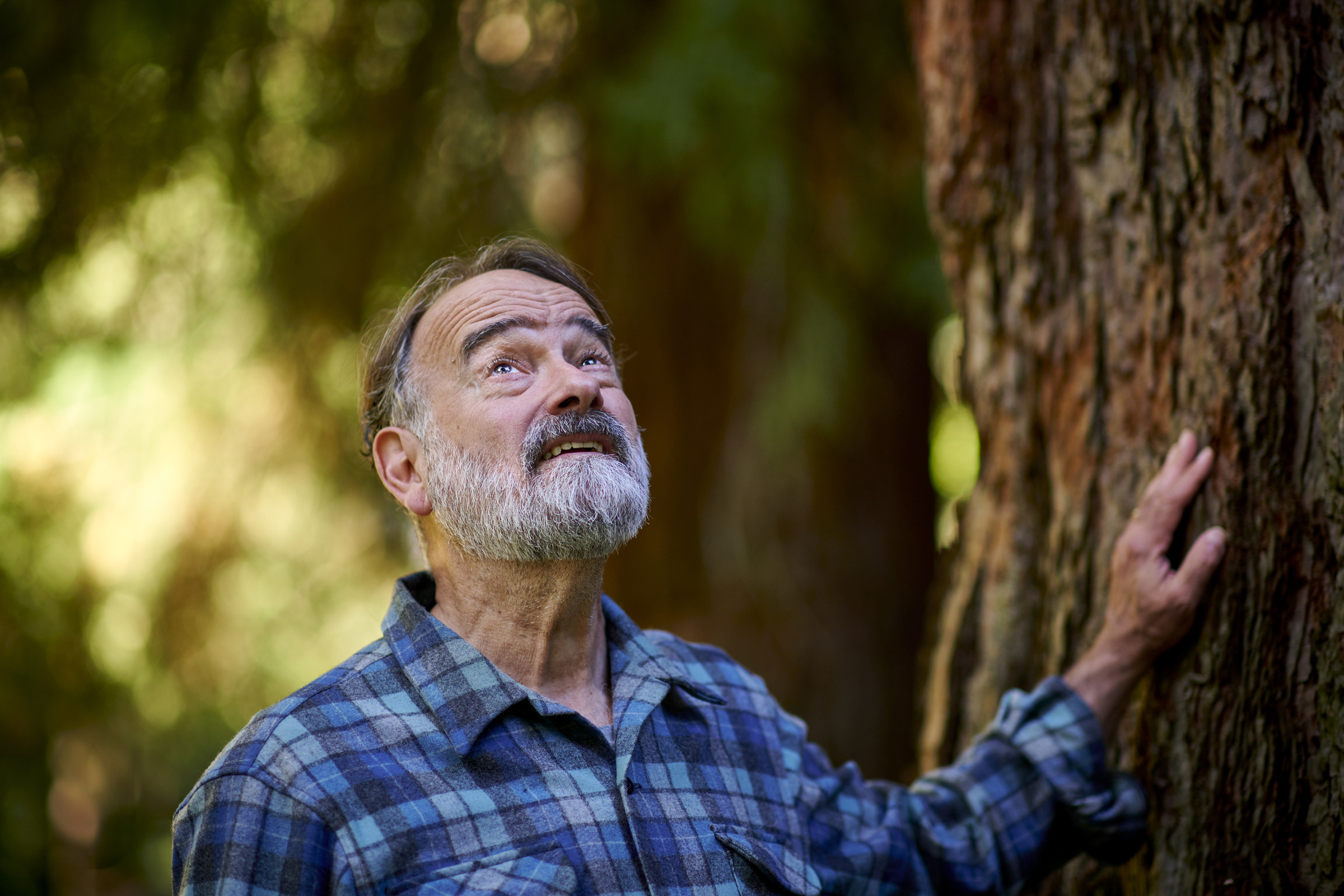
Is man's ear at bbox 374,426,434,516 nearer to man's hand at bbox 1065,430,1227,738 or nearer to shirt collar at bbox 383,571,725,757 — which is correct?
shirt collar at bbox 383,571,725,757

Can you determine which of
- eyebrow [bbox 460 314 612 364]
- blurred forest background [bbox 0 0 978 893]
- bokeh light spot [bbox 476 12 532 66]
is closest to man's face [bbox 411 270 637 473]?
eyebrow [bbox 460 314 612 364]

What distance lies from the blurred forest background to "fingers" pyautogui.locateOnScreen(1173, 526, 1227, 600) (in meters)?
2.16

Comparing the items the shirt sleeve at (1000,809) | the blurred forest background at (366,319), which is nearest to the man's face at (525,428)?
the shirt sleeve at (1000,809)

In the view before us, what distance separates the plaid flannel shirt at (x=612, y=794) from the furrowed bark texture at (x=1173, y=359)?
0.21 m

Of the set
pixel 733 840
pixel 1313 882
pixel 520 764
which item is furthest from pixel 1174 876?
pixel 520 764

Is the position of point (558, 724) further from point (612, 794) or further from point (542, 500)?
point (542, 500)

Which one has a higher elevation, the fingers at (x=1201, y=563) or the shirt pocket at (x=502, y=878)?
the fingers at (x=1201, y=563)

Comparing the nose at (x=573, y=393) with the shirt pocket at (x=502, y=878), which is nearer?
the shirt pocket at (x=502, y=878)

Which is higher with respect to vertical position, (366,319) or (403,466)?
(366,319)

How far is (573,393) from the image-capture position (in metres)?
1.80

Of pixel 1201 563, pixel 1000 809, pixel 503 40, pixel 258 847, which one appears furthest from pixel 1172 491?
pixel 503 40

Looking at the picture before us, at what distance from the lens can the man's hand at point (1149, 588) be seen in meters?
1.89

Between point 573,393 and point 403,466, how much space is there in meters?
0.38

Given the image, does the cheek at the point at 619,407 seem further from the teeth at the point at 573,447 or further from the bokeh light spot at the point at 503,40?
the bokeh light spot at the point at 503,40
